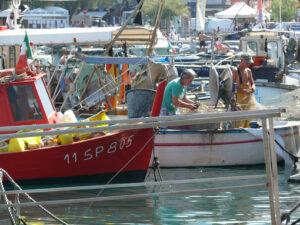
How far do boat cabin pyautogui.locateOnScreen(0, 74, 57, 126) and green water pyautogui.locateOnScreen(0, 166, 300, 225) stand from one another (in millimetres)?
1273

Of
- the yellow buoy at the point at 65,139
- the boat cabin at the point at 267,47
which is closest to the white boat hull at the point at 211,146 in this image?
the yellow buoy at the point at 65,139

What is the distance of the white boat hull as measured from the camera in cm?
1245

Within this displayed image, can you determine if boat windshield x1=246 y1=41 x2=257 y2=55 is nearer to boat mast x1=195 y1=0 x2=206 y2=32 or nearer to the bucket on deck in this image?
the bucket on deck

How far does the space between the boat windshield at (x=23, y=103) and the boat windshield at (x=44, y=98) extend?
18 cm

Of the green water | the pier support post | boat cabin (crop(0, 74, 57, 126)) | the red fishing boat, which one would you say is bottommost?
the green water

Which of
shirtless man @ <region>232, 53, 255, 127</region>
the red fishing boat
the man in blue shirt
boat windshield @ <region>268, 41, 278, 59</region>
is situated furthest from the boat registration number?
boat windshield @ <region>268, 41, 278, 59</region>

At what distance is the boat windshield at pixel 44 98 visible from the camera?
1110 cm

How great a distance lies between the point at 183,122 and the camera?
15.3 feet

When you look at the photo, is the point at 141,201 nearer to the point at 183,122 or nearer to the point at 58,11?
the point at 183,122

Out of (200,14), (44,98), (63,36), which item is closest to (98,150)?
(44,98)

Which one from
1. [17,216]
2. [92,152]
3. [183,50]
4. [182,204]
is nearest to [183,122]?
[17,216]

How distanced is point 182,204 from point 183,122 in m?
5.16

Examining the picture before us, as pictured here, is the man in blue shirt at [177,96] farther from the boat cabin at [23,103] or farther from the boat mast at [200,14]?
the boat mast at [200,14]

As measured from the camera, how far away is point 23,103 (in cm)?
1088
